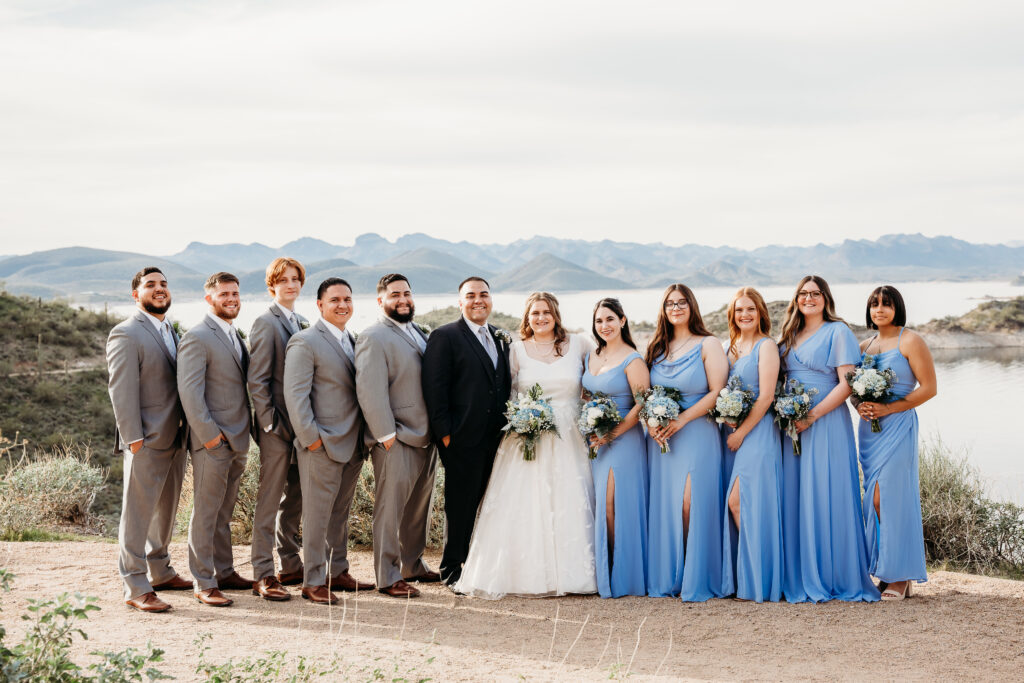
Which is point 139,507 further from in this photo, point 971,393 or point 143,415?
point 971,393

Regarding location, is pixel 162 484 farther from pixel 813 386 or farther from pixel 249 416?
pixel 813 386

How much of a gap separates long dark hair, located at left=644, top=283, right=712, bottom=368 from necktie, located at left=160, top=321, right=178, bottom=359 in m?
3.64

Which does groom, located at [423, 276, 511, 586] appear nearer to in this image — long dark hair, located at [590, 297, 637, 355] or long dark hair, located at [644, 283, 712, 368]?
long dark hair, located at [590, 297, 637, 355]

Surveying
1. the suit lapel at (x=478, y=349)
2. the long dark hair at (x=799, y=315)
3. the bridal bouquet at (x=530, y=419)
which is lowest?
the bridal bouquet at (x=530, y=419)

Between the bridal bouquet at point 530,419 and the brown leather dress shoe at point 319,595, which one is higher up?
the bridal bouquet at point 530,419

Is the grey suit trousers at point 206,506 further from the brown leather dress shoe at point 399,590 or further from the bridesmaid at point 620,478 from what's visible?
the bridesmaid at point 620,478

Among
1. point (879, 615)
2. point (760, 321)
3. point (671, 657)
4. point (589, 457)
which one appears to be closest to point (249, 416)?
point (589, 457)

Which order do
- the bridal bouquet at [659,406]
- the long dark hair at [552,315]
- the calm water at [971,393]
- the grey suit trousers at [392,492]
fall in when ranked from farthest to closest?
the calm water at [971,393]
the long dark hair at [552,315]
the grey suit trousers at [392,492]
the bridal bouquet at [659,406]

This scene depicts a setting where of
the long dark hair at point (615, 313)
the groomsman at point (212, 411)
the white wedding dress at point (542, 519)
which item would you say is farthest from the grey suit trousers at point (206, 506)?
the long dark hair at point (615, 313)

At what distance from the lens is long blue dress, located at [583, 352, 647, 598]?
257 inches

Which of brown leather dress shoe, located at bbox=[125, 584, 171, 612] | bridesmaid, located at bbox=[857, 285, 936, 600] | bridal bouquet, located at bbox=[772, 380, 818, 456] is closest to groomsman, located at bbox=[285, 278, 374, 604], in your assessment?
brown leather dress shoe, located at bbox=[125, 584, 171, 612]

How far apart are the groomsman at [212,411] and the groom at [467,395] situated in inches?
56.4

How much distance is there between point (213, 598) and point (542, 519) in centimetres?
250

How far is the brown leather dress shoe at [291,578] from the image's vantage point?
6984mm
